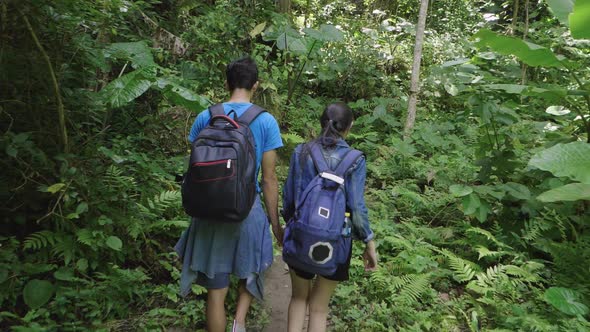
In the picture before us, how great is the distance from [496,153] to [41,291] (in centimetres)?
469

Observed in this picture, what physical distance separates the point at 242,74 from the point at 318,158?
0.74 metres

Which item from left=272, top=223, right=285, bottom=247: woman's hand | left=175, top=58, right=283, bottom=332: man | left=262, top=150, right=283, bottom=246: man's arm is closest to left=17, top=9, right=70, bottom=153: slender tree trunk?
left=175, top=58, right=283, bottom=332: man

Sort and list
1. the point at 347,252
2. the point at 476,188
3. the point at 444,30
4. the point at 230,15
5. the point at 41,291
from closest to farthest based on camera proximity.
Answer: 1. the point at 347,252
2. the point at 41,291
3. the point at 476,188
4. the point at 230,15
5. the point at 444,30

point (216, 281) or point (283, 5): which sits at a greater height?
point (283, 5)

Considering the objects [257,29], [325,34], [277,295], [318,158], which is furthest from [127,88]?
[325,34]

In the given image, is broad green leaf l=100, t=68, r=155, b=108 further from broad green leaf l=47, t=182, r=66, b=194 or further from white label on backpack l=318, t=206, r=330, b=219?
white label on backpack l=318, t=206, r=330, b=219

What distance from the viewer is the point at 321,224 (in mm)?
2389

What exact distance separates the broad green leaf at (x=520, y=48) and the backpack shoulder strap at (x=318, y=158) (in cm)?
219

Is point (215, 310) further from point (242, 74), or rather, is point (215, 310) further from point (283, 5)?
point (283, 5)

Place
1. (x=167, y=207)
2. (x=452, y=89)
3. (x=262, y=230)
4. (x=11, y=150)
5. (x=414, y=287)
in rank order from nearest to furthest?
1. (x=262, y=230)
2. (x=11, y=150)
3. (x=414, y=287)
4. (x=167, y=207)
5. (x=452, y=89)

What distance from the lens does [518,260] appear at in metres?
4.06

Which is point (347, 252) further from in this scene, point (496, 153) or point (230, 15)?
point (230, 15)

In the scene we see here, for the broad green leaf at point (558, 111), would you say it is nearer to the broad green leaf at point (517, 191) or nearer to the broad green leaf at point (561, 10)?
the broad green leaf at point (517, 191)

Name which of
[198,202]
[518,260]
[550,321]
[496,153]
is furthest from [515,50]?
[198,202]
